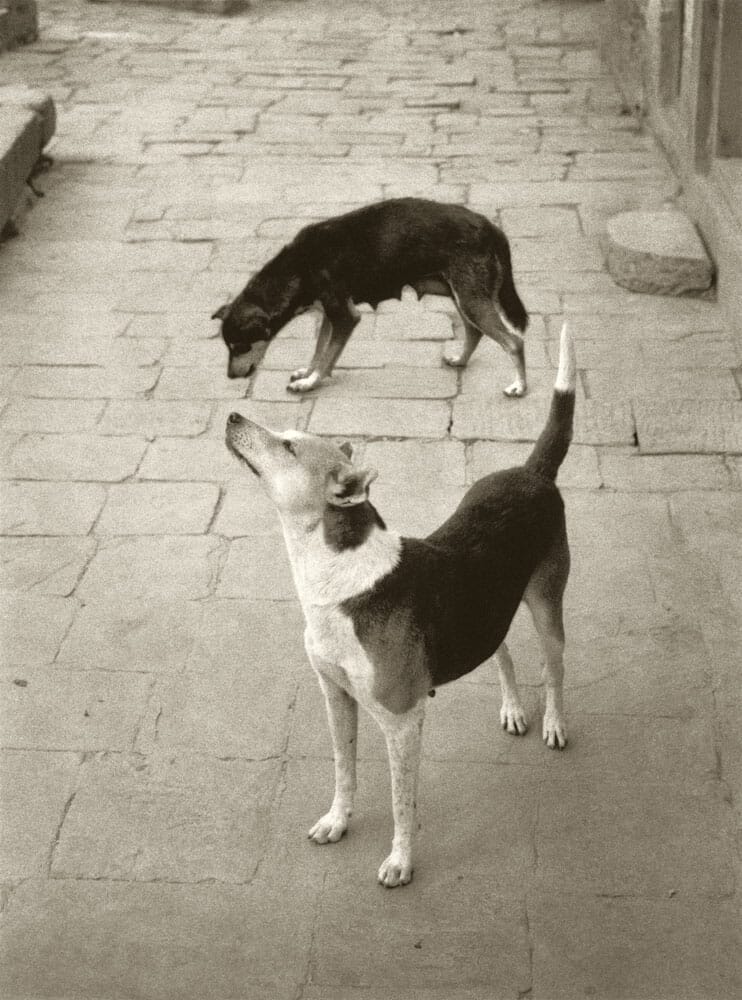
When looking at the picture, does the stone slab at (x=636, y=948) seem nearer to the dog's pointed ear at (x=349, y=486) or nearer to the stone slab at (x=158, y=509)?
the dog's pointed ear at (x=349, y=486)

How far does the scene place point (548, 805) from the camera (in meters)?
4.14

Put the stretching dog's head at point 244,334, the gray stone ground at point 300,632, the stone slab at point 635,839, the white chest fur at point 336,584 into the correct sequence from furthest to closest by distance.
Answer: the stretching dog's head at point 244,334, the stone slab at point 635,839, the gray stone ground at point 300,632, the white chest fur at point 336,584

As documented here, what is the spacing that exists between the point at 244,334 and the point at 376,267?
71 cm

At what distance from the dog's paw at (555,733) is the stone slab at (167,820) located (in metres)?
0.88

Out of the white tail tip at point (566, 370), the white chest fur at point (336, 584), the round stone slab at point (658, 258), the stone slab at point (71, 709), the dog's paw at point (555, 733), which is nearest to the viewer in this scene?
the white chest fur at point (336, 584)

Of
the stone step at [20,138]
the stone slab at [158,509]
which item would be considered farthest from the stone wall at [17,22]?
the stone slab at [158,509]

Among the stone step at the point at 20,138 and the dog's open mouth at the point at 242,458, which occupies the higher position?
the dog's open mouth at the point at 242,458

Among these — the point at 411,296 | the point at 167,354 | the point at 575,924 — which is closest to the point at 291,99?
the point at 411,296

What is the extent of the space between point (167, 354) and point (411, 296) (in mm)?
1643

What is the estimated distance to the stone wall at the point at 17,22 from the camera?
1381 centimetres

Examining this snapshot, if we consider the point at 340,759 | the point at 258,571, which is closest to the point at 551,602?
the point at 340,759

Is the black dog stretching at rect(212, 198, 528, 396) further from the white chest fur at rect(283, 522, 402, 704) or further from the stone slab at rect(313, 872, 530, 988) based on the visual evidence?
the stone slab at rect(313, 872, 530, 988)

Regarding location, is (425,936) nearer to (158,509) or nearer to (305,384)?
(158,509)

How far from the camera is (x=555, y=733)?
437 centimetres
